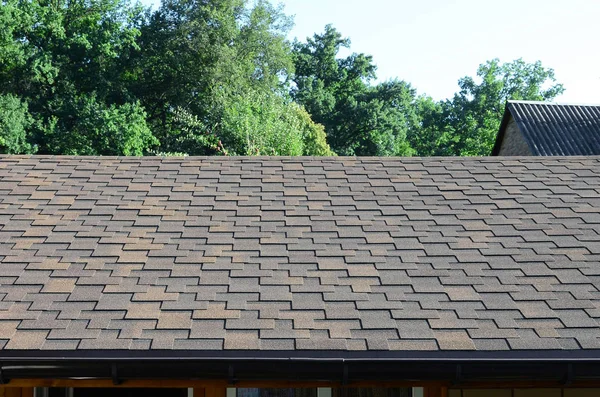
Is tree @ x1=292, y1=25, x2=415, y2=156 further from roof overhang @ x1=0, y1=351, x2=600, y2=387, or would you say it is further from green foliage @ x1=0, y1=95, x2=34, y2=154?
roof overhang @ x1=0, y1=351, x2=600, y2=387

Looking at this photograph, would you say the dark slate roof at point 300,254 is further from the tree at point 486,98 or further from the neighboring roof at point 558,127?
the tree at point 486,98

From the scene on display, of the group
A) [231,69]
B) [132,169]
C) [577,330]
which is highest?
[577,330]

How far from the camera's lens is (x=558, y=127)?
73.9ft

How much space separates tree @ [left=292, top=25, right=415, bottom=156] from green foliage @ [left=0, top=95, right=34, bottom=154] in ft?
55.2

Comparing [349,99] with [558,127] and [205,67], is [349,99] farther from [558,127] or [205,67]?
[558,127]

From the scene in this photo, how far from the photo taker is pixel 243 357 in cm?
430

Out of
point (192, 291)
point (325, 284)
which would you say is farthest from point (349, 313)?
point (192, 291)

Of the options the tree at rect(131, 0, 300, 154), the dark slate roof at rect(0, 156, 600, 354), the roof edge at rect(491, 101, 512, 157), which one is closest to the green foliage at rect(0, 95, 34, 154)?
the tree at rect(131, 0, 300, 154)

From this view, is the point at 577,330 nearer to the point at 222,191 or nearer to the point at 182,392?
the point at 182,392

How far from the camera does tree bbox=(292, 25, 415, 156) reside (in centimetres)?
4216

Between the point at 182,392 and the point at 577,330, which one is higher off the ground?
the point at 577,330

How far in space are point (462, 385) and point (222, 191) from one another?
3.32 meters

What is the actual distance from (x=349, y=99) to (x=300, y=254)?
3808 centimetres

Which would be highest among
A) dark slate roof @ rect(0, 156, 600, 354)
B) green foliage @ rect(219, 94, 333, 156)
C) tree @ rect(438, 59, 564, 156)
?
dark slate roof @ rect(0, 156, 600, 354)
